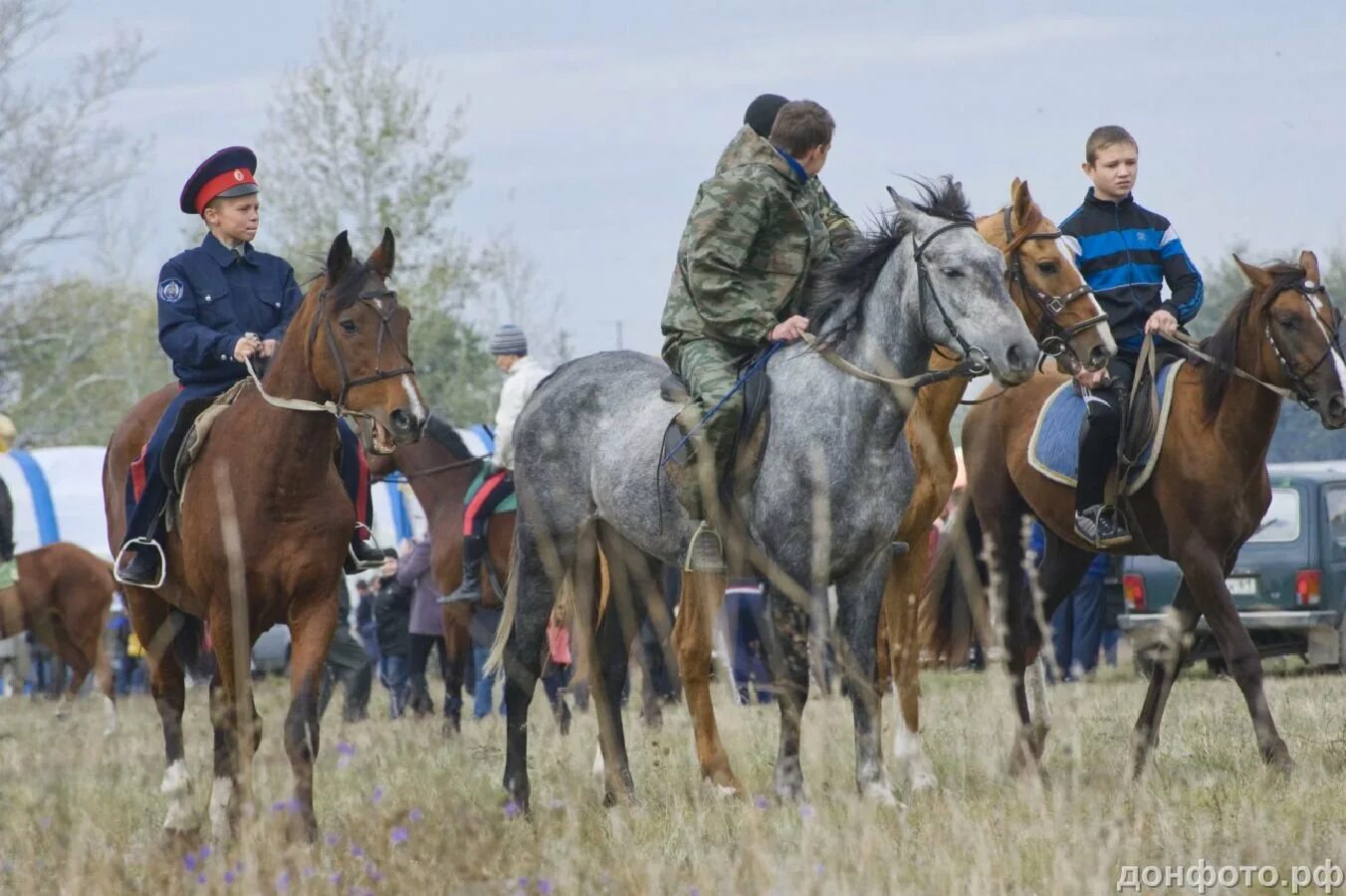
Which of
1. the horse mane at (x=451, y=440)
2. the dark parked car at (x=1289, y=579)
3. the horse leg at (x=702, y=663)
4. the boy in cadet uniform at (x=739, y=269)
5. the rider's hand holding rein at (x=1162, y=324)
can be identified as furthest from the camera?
the dark parked car at (x=1289, y=579)

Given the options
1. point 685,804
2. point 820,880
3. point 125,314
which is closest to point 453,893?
point 820,880

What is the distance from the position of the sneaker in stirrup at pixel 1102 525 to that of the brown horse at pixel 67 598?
486 inches

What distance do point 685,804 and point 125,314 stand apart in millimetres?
44205

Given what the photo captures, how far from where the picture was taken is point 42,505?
25.8 metres

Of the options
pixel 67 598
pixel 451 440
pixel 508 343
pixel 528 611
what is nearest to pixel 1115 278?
pixel 528 611

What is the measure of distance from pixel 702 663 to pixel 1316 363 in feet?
10.5

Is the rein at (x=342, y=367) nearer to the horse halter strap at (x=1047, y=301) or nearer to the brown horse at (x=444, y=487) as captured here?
the horse halter strap at (x=1047, y=301)

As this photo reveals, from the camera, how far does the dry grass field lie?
5.75 meters

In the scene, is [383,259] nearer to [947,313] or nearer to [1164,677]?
[947,313]

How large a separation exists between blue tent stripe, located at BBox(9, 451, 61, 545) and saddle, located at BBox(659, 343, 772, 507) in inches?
758

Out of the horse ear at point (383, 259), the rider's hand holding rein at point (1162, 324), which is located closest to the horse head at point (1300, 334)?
the rider's hand holding rein at point (1162, 324)

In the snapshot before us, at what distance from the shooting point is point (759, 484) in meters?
7.99

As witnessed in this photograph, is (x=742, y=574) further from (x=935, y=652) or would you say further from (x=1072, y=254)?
(x=935, y=652)

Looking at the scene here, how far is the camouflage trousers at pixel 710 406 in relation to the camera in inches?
310
